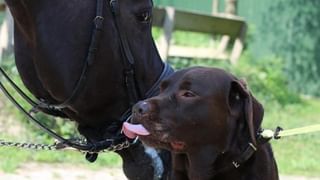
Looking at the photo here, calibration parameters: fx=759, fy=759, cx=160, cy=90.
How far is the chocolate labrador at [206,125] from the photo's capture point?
3217mm

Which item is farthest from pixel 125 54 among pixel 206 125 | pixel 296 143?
pixel 296 143

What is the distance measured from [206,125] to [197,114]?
0.21 feet

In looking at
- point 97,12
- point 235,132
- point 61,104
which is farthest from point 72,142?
point 235,132

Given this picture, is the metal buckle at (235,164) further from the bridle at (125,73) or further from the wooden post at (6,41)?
the wooden post at (6,41)

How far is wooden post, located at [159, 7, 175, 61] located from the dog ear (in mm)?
8117

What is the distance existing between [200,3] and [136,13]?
59.7 feet

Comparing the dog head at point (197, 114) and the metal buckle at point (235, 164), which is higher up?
the dog head at point (197, 114)

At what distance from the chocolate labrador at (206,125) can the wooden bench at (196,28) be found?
8029 millimetres

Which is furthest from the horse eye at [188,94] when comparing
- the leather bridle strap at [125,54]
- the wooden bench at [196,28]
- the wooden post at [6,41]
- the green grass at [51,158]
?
the wooden bench at [196,28]

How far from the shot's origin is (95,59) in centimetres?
365

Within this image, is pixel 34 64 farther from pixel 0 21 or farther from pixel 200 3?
pixel 200 3

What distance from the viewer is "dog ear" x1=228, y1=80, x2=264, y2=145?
3.29m

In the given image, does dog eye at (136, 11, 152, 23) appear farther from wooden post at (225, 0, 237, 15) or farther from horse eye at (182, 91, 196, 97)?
wooden post at (225, 0, 237, 15)

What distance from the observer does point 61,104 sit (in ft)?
12.4
